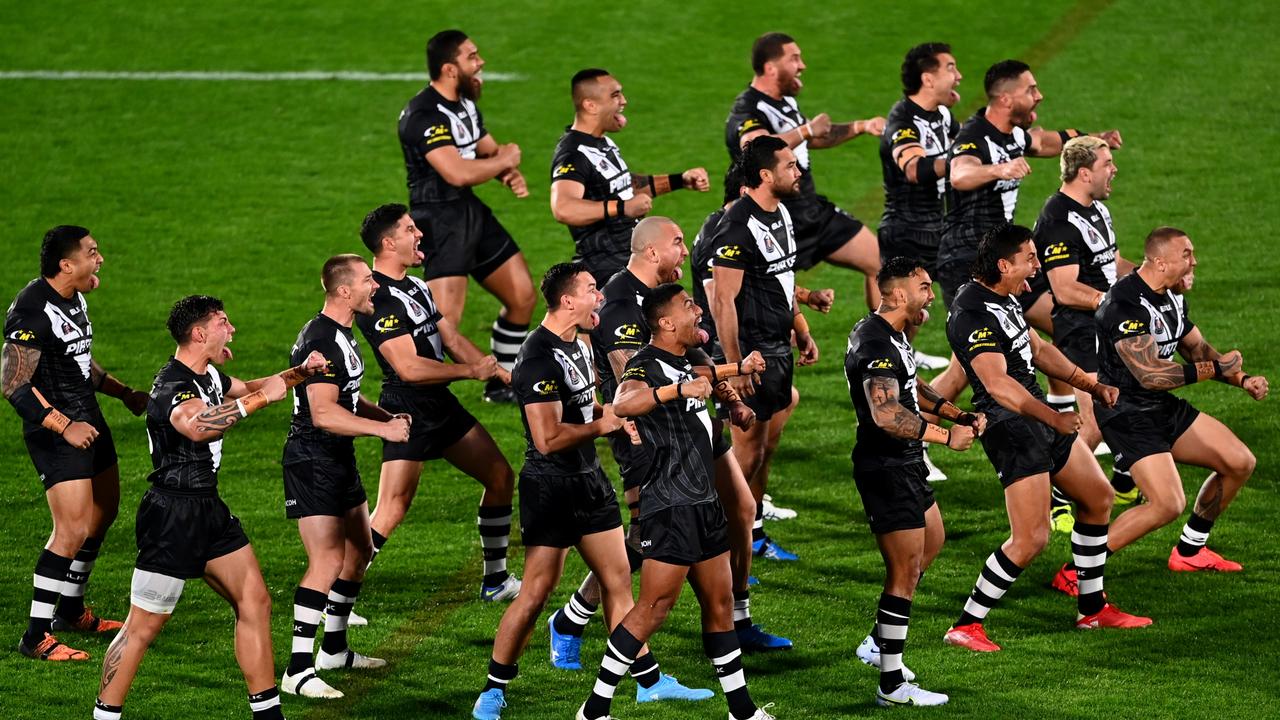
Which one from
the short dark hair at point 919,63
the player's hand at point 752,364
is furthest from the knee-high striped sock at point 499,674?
the short dark hair at point 919,63

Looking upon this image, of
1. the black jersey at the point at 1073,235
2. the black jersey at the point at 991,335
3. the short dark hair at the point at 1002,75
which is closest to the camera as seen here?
the black jersey at the point at 991,335

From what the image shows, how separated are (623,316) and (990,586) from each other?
2.64 m

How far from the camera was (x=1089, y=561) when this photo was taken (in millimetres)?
9891

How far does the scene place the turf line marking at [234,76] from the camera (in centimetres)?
2366

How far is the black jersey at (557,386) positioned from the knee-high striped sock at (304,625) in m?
1.37

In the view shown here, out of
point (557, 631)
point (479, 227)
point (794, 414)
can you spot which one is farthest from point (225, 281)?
point (557, 631)

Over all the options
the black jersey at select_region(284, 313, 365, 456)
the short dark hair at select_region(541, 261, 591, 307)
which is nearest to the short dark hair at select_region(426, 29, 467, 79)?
the black jersey at select_region(284, 313, 365, 456)

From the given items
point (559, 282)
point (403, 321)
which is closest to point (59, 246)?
point (403, 321)

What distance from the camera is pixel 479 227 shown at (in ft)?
42.6

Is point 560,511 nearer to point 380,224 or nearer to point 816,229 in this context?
point 380,224

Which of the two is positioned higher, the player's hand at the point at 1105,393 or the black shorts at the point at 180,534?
the player's hand at the point at 1105,393

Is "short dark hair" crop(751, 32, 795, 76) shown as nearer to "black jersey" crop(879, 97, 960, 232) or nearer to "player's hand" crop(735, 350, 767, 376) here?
"black jersey" crop(879, 97, 960, 232)

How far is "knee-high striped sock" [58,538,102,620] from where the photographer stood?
9.91 metres

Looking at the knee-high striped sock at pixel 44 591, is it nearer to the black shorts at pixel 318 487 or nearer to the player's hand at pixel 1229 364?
the black shorts at pixel 318 487
